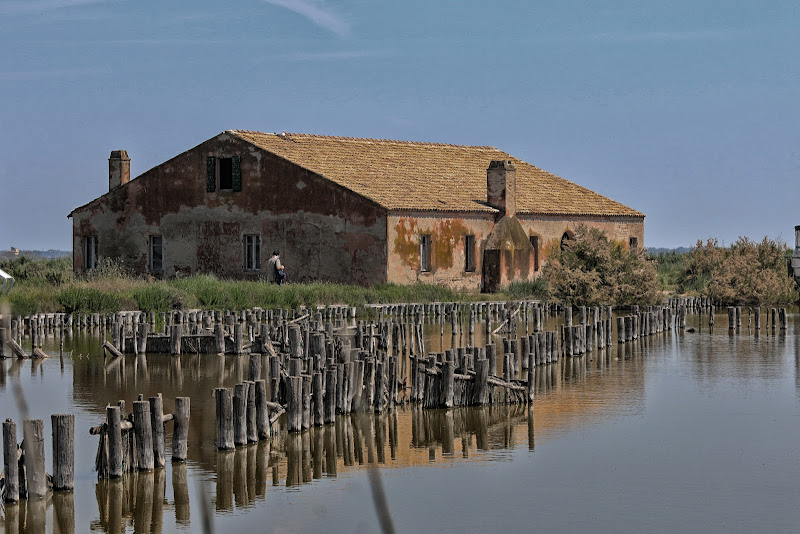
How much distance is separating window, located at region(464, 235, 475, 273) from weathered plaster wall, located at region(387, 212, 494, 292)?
123mm

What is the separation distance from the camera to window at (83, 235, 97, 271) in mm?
42375

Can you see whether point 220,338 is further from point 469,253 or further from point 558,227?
point 558,227

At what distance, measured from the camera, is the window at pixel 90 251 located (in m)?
42.4

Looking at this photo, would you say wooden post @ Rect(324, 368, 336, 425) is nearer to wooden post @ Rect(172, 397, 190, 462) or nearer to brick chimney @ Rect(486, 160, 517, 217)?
wooden post @ Rect(172, 397, 190, 462)

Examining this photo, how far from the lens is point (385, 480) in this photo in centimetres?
1356

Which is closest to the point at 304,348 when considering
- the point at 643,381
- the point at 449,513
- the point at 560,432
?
the point at 643,381

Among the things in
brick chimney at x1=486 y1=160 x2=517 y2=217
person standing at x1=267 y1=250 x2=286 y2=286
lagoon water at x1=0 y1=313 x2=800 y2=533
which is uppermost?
brick chimney at x1=486 y1=160 x2=517 y2=217

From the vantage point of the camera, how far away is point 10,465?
11.3m

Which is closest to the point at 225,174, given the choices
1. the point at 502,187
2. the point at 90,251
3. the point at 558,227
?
the point at 90,251

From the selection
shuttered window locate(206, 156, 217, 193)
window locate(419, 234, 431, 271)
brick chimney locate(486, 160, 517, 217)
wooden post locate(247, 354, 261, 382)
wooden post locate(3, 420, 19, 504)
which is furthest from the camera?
brick chimney locate(486, 160, 517, 217)

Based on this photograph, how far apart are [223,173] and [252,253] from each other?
2883 mm

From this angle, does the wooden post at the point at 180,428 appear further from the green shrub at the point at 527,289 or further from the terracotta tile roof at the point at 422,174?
the green shrub at the point at 527,289

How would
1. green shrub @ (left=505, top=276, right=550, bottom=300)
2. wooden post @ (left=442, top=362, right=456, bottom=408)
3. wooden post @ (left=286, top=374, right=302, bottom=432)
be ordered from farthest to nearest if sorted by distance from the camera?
green shrub @ (left=505, top=276, right=550, bottom=300) < wooden post @ (left=442, top=362, right=456, bottom=408) < wooden post @ (left=286, top=374, right=302, bottom=432)

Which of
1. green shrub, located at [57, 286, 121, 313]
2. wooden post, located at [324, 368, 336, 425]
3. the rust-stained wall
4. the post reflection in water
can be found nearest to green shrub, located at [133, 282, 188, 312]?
green shrub, located at [57, 286, 121, 313]
